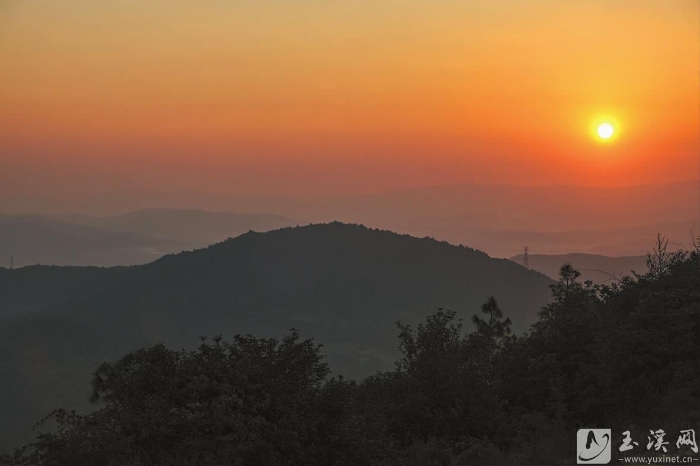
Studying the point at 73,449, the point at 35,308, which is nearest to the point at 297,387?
the point at 73,449

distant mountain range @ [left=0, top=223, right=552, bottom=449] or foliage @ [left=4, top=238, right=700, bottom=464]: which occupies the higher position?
distant mountain range @ [left=0, top=223, right=552, bottom=449]

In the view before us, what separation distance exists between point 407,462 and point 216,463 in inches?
194

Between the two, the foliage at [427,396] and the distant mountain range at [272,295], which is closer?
the foliage at [427,396]

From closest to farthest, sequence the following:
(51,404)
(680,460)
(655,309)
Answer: (680,460) → (655,309) → (51,404)

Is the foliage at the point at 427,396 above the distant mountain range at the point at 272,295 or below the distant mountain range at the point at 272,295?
below

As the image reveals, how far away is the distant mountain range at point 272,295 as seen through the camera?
129m

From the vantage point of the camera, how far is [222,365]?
22828 millimetres

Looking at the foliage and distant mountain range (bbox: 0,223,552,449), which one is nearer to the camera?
the foliage

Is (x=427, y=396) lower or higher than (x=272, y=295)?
lower

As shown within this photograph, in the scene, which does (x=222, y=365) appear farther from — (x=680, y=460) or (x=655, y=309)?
(x=655, y=309)

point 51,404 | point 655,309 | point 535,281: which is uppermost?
point 535,281

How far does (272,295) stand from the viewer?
16112 cm

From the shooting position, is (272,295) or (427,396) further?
(272,295)

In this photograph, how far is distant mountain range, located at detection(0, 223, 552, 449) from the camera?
128625 mm
